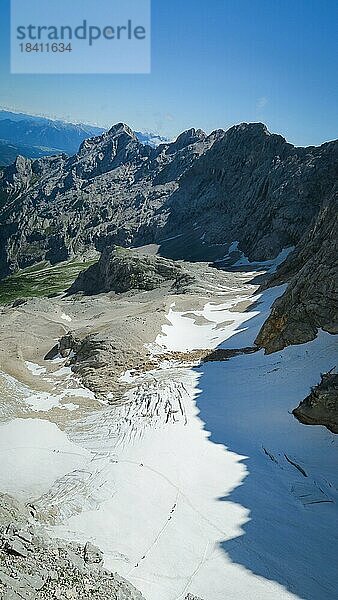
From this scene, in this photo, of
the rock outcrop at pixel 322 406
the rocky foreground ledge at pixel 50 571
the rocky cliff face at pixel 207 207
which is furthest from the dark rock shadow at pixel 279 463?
the rocky cliff face at pixel 207 207

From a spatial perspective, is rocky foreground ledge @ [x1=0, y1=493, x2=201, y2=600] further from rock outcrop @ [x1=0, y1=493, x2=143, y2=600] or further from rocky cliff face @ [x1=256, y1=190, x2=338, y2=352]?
rocky cliff face @ [x1=256, y1=190, x2=338, y2=352]

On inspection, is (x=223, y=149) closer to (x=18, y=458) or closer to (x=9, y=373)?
(x=9, y=373)

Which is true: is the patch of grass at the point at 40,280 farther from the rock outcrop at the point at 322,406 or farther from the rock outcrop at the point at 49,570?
the rock outcrop at the point at 49,570

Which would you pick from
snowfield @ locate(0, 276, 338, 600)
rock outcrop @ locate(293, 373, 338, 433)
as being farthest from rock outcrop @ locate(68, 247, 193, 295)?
rock outcrop @ locate(293, 373, 338, 433)

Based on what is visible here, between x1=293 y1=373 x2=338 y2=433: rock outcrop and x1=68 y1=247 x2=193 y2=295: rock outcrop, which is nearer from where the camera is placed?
x1=293 y1=373 x2=338 y2=433: rock outcrop

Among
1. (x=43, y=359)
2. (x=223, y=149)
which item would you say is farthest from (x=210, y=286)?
(x=223, y=149)

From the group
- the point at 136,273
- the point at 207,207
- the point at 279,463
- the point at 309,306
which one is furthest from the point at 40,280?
the point at 279,463
